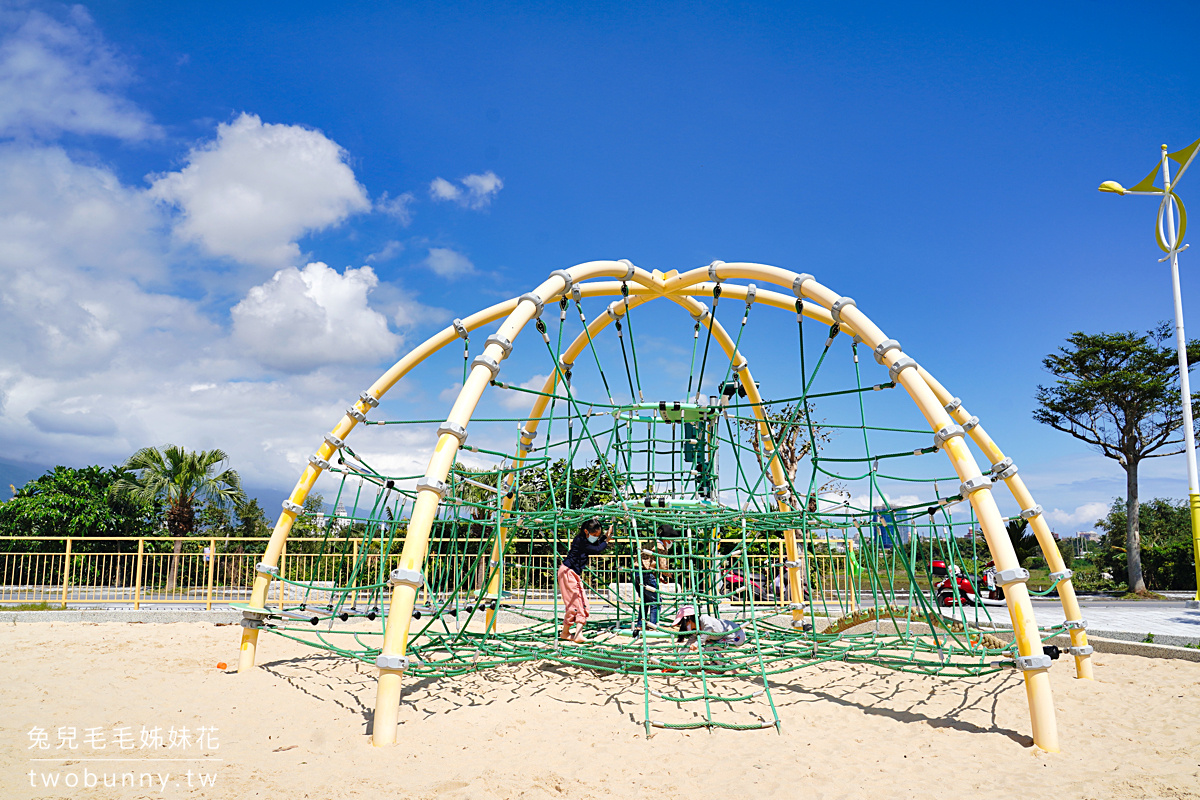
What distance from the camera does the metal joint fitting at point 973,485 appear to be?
4.94 m

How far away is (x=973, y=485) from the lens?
4953mm

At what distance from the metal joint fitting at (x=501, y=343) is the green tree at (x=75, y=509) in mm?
17421

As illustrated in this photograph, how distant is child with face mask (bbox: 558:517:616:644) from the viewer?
7.24 metres

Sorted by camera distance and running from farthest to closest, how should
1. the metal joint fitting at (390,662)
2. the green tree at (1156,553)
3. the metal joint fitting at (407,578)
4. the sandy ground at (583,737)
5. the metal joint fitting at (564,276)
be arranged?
the green tree at (1156,553) → the metal joint fitting at (564,276) → the metal joint fitting at (407,578) → the metal joint fitting at (390,662) → the sandy ground at (583,737)

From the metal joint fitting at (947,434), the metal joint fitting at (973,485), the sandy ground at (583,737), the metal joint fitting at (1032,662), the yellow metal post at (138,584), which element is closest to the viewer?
the sandy ground at (583,737)

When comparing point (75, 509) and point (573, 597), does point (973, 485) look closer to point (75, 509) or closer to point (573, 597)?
point (573, 597)

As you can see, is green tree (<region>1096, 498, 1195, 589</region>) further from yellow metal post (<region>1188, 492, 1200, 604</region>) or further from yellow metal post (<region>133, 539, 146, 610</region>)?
yellow metal post (<region>133, 539, 146, 610</region>)

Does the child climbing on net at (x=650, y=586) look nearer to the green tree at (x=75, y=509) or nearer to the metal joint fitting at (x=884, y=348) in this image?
the metal joint fitting at (x=884, y=348)

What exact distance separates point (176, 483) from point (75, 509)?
2.44m

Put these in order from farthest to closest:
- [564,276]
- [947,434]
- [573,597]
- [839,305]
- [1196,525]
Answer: [1196,525] → [573,597] → [564,276] → [839,305] → [947,434]

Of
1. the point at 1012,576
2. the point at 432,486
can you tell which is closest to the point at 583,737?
the point at 432,486

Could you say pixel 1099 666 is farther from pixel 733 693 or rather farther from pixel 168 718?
pixel 168 718

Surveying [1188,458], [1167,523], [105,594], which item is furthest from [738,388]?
Result: [1167,523]

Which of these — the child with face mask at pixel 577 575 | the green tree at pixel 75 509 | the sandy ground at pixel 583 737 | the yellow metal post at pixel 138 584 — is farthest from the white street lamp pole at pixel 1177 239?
the green tree at pixel 75 509
